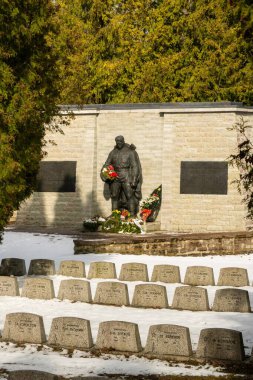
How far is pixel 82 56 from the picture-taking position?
3822 cm

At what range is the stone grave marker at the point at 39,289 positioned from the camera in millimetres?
15359

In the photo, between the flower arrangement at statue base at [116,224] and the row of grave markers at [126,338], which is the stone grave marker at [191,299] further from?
the flower arrangement at statue base at [116,224]

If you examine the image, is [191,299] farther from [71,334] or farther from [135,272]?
[71,334]

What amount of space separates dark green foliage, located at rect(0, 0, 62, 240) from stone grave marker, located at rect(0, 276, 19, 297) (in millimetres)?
1163

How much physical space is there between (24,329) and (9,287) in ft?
13.4

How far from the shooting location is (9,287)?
15703 millimetres

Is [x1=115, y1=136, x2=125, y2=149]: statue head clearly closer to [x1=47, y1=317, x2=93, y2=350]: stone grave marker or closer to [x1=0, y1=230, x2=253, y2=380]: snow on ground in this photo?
[x1=0, y1=230, x2=253, y2=380]: snow on ground

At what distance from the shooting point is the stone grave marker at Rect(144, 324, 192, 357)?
10758 mm

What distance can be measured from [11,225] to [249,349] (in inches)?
735

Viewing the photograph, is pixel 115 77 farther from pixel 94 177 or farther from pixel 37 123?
pixel 37 123

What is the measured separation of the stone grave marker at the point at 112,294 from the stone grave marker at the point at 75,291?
21cm

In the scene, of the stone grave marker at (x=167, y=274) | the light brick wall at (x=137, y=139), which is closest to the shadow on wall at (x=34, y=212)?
the light brick wall at (x=137, y=139)

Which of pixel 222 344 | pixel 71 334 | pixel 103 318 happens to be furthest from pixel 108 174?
pixel 222 344

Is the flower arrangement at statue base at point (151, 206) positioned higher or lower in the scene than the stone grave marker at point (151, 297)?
higher
